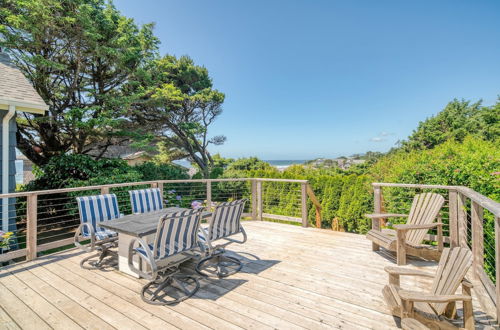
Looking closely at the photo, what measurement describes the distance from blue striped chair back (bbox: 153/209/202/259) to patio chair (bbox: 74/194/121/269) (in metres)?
1.40

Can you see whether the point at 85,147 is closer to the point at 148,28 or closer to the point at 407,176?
the point at 148,28

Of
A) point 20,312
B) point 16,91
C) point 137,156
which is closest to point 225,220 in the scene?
point 20,312

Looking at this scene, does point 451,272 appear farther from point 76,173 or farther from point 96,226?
point 76,173

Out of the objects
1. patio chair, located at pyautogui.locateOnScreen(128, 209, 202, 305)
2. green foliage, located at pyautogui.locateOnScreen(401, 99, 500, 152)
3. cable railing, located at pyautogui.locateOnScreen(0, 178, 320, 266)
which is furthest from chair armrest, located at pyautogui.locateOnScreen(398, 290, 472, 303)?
green foliage, located at pyautogui.locateOnScreen(401, 99, 500, 152)

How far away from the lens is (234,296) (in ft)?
8.70

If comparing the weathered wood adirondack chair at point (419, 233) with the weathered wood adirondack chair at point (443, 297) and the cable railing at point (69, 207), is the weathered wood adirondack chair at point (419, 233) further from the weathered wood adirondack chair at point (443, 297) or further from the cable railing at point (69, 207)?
the cable railing at point (69, 207)

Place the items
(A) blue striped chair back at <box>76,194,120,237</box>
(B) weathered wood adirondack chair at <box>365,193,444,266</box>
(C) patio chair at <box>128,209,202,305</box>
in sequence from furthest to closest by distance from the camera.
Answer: (A) blue striped chair back at <box>76,194,120,237</box> < (B) weathered wood adirondack chair at <box>365,193,444,266</box> < (C) patio chair at <box>128,209,202,305</box>

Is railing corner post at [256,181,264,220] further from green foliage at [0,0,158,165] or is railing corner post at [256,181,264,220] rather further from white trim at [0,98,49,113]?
green foliage at [0,0,158,165]

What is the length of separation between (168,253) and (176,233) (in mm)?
219

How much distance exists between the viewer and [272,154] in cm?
8644

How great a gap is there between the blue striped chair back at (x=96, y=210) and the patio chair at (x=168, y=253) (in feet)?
4.48

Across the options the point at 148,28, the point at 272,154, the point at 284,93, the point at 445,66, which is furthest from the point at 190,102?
the point at 272,154

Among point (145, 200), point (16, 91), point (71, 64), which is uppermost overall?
point (71, 64)

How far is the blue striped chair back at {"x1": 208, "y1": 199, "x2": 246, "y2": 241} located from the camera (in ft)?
10.1
